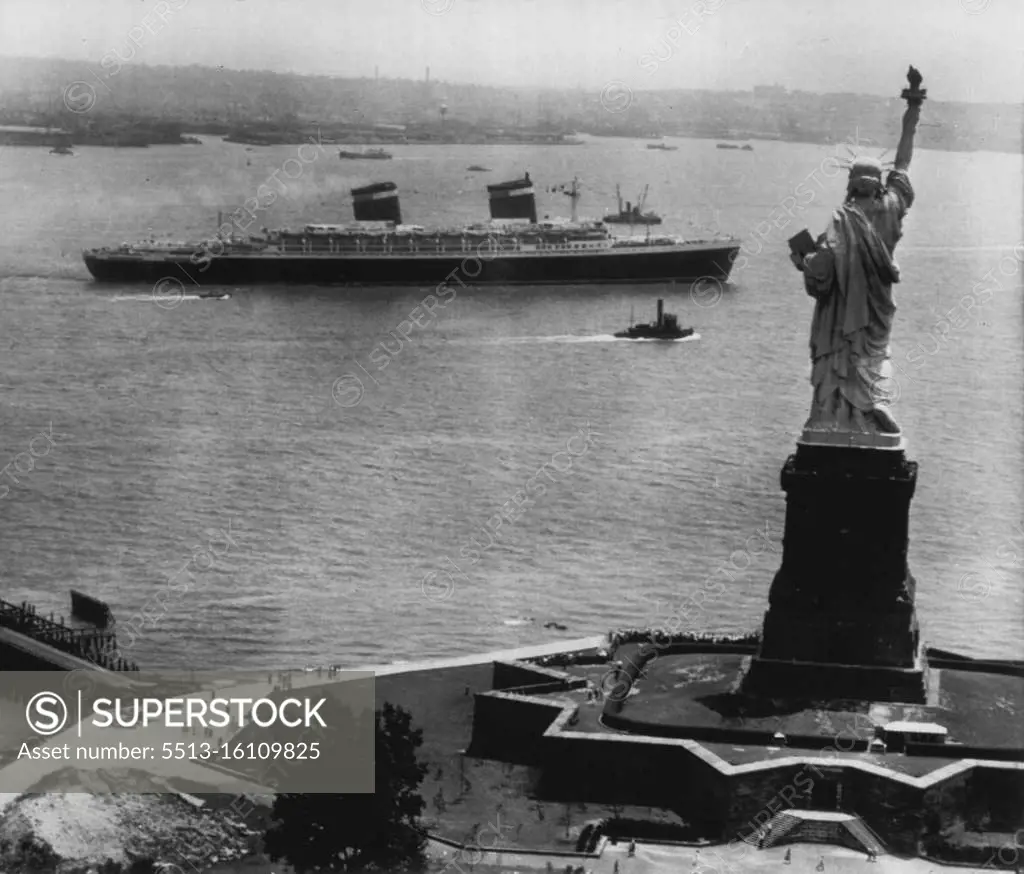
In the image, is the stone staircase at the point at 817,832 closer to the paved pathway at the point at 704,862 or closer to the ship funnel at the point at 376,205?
the paved pathway at the point at 704,862

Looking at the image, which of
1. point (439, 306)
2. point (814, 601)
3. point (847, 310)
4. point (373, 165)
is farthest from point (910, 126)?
point (373, 165)

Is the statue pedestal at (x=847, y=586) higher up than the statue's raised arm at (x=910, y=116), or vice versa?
the statue's raised arm at (x=910, y=116)

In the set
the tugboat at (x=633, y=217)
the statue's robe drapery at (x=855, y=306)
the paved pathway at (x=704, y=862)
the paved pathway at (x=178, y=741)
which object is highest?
the statue's robe drapery at (x=855, y=306)

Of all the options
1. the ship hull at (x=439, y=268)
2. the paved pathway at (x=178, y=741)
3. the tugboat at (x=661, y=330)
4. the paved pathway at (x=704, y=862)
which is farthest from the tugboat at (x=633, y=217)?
the paved pathway at (x=704, y=862)

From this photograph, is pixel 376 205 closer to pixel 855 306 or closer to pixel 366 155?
pixel 366 155

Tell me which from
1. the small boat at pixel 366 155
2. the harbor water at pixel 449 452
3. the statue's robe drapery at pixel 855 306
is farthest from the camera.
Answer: the small boat at pixel 366 155

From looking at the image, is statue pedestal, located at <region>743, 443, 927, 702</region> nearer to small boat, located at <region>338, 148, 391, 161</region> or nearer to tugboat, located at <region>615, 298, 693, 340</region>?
tugboat, located at <region>615, 298, 693, 340</region>

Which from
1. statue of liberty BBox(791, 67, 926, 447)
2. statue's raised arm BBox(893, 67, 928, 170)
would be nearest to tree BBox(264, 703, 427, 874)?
statue of liberty BBox(791, 67, 926, 447)

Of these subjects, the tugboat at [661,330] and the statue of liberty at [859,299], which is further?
the tugboat at [661,330]
